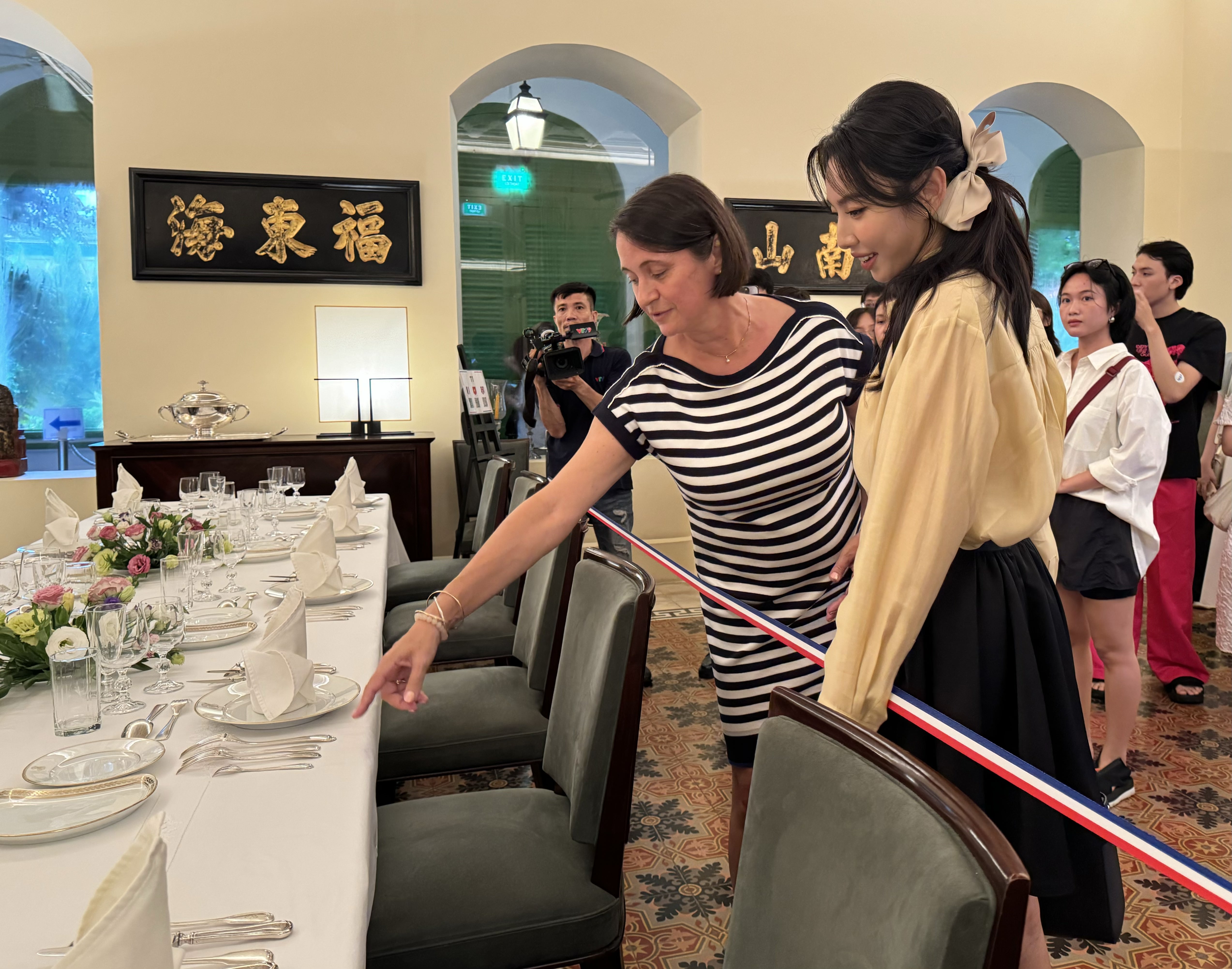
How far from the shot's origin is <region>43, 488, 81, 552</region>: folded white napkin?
2680 mm

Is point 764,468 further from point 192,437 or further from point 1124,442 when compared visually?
point 192,437

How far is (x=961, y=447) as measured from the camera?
1072mm

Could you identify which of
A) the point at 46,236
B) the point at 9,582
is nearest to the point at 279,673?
the point at 9,582

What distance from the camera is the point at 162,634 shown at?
1.59 metres

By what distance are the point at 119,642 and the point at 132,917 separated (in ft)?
2.73

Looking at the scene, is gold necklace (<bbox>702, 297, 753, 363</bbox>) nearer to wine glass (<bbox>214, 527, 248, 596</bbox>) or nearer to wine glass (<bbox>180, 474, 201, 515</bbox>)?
wine glass (<bbox>214, 527, 248, 596</bbox>)

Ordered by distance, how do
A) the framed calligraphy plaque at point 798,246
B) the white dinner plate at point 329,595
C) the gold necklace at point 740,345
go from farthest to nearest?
the framed calligraphy plaque at point 798,246, the white dinner plate at point 329,595, the gold necklace at point 740,345

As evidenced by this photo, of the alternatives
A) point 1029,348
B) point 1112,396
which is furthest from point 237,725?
point 1112,396

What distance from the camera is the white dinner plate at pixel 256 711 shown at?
1361 mm

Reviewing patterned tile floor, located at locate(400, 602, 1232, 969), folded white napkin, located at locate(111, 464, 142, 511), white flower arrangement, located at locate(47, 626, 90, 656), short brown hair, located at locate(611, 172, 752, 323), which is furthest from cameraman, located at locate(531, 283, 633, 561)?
white flower arrangement, located at locate(47, 626, 90, 656)

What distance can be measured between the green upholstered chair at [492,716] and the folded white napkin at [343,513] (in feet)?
3.41

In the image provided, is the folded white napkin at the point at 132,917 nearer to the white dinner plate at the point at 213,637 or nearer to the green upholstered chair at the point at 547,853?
the green upholstered chair at the point at 547,853

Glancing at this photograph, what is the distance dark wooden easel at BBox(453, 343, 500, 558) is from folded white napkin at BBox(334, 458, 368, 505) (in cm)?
93

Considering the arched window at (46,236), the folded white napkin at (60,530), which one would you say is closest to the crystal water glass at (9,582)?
the folded white napkin at (60,530)
